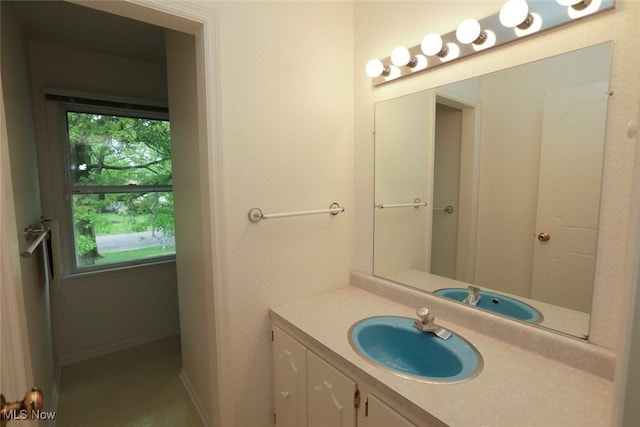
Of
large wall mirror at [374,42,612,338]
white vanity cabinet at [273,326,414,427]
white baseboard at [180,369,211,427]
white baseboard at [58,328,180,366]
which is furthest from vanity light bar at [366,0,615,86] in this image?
white baseboard at [58,328,180,366]

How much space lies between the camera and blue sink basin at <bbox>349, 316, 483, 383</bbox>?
1117 millimetres

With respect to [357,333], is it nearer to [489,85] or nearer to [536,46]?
[489,85]

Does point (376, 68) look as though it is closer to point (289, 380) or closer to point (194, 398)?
point (289, 380)

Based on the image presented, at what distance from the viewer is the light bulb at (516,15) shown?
1052mm

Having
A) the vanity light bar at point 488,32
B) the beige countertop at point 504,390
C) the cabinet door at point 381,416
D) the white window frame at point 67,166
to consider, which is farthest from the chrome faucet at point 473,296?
the white window frame at point 67,166

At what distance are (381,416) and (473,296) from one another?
2.11ft

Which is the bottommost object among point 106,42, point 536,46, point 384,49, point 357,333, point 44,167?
point 357,333

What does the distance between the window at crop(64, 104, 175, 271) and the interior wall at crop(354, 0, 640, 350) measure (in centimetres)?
216

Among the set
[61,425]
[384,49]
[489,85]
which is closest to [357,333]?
[489,85]

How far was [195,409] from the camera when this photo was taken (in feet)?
6.42

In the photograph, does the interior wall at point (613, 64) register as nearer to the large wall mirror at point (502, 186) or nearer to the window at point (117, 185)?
the large wall mirror at point (502, 186)

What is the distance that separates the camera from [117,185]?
8.79ft

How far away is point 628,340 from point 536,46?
41.2 inches

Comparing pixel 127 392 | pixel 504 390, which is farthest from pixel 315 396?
pixel 127 392
